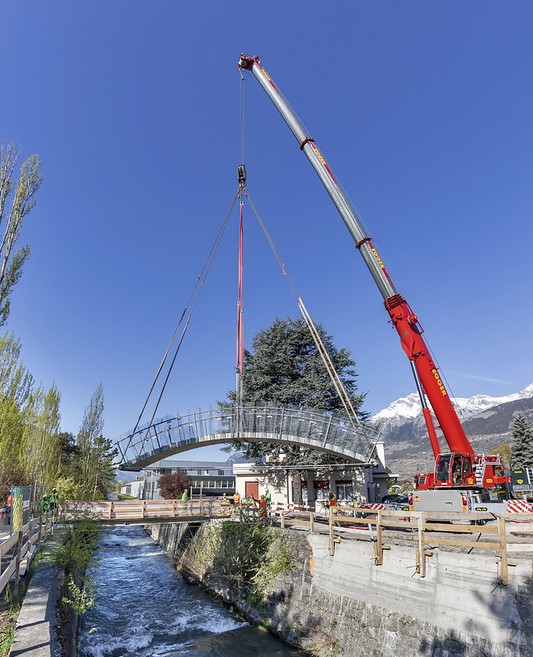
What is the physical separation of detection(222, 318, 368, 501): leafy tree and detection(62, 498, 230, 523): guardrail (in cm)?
1013

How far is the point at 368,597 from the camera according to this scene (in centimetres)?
1209

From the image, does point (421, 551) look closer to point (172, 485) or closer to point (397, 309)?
point (397, 309)

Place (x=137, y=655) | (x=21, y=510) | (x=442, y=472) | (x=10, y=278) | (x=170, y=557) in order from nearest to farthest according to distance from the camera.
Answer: (x=137, y=655) < (x=21, y=510) < (x=10, y=278) < (x=442, y=472) < (x=170, y=557)

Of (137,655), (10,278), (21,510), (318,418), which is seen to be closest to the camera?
(137,655)

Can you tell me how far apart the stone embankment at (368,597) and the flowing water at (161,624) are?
0.87m

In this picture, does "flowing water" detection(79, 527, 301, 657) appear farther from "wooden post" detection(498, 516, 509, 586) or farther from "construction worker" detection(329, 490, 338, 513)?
"wooden post" detection(498, 516, 509, 586)

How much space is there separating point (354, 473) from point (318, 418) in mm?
10839

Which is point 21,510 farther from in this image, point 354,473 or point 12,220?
point 354,473

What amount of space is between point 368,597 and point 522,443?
1948 inches

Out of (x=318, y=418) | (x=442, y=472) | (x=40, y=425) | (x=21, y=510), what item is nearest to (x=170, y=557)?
(x=40, y=425)

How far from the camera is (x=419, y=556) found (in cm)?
1120

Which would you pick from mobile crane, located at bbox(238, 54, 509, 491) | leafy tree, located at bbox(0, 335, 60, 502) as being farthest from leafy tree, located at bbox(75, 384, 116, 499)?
mobile crane, located at bbox(238, 54, 509, 491)

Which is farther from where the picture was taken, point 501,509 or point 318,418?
point 318,418

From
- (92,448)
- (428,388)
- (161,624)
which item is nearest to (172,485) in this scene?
(92,448)
